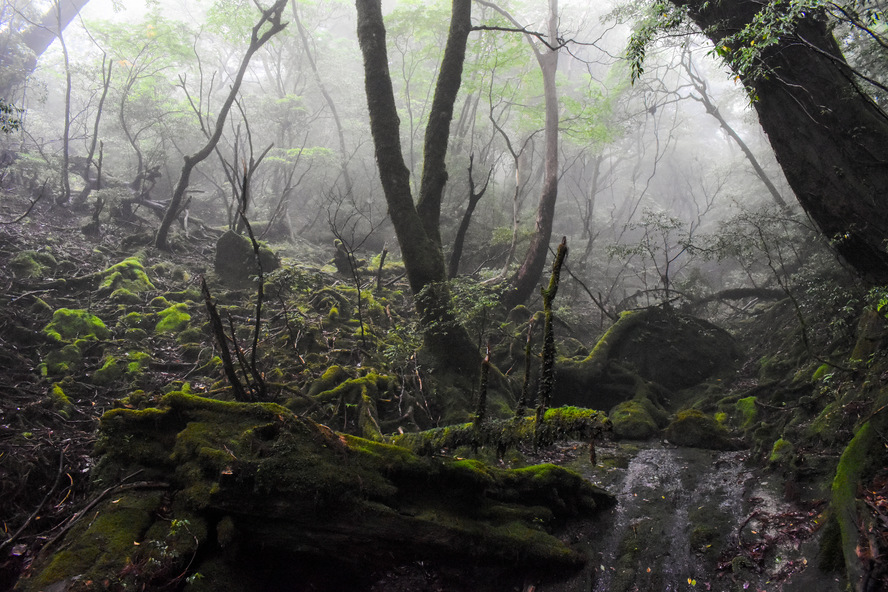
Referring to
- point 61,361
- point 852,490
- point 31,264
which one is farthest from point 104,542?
point 31,264

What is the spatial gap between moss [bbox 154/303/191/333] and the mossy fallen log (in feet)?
16.4

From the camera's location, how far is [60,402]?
5504 mm

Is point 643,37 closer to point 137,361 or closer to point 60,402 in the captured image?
point 60,402

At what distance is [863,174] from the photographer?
17.6ft

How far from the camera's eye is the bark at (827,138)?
17.5 feet

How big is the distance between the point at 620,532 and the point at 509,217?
1627cm

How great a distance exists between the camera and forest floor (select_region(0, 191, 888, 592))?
3.88 meters

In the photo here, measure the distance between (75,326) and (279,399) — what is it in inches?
162

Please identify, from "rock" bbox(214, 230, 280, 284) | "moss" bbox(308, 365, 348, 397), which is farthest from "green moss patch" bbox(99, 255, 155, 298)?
"moss" bbox(308, 365, 348, 397)

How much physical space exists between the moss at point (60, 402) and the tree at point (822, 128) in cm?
795

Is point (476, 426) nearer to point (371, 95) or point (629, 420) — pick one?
point (629, 420)

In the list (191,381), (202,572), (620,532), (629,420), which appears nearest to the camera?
(202,572)

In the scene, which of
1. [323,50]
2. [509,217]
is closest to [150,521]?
[509,217]

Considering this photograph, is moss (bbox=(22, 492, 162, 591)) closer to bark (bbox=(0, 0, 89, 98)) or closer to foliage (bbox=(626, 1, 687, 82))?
foliage (bbox=(626, 1, 687, 82))
